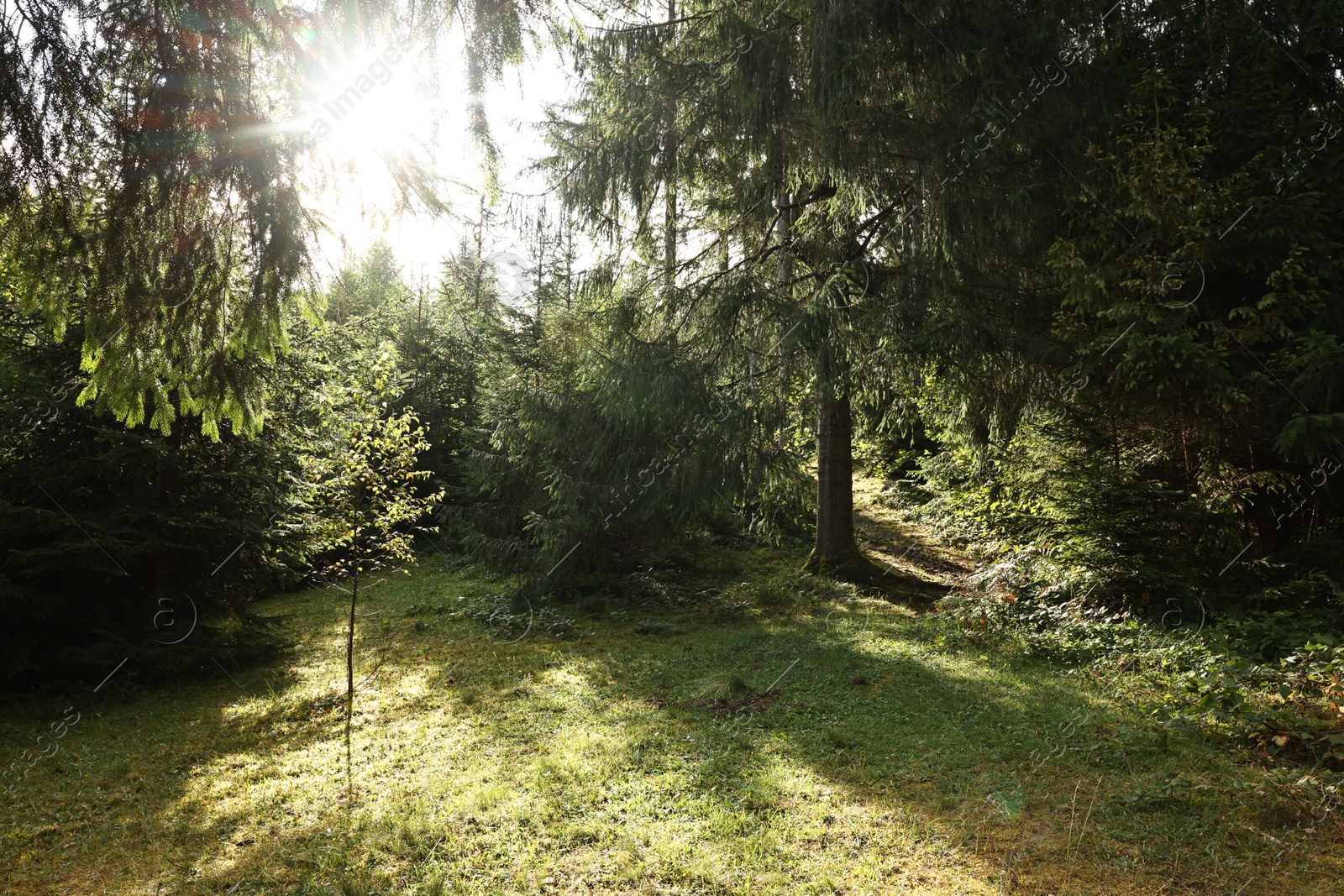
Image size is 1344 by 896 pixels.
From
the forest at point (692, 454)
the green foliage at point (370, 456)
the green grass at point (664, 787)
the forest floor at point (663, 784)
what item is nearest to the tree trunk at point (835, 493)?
the forest at point (692, 454)

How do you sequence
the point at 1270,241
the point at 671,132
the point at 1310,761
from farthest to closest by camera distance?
the point at 671,132 < the point at 1270,241 < the point at 1310,761

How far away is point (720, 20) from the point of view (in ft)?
28.3

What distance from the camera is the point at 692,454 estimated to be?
9.88 metres

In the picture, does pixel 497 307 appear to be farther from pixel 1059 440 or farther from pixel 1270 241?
pixel 1270 241

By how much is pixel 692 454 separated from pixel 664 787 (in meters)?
5.35

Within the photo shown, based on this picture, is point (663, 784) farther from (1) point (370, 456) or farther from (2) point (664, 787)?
(1) point (370, 456)

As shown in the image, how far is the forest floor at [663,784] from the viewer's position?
3.94 meters

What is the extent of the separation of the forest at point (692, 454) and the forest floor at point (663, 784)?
0.15 ft

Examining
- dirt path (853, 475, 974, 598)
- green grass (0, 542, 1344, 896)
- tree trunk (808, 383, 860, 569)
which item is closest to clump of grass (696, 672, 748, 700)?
green grass (0, 542, 1344, 896)

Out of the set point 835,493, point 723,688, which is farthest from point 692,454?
point 723,688

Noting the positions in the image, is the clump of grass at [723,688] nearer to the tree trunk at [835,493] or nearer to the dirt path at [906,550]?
the tree trunk at [835,493]

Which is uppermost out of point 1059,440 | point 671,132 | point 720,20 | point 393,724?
point 720,20

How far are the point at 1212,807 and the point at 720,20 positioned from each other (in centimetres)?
848

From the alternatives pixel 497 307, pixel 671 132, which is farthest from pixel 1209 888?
pixel 497 307
